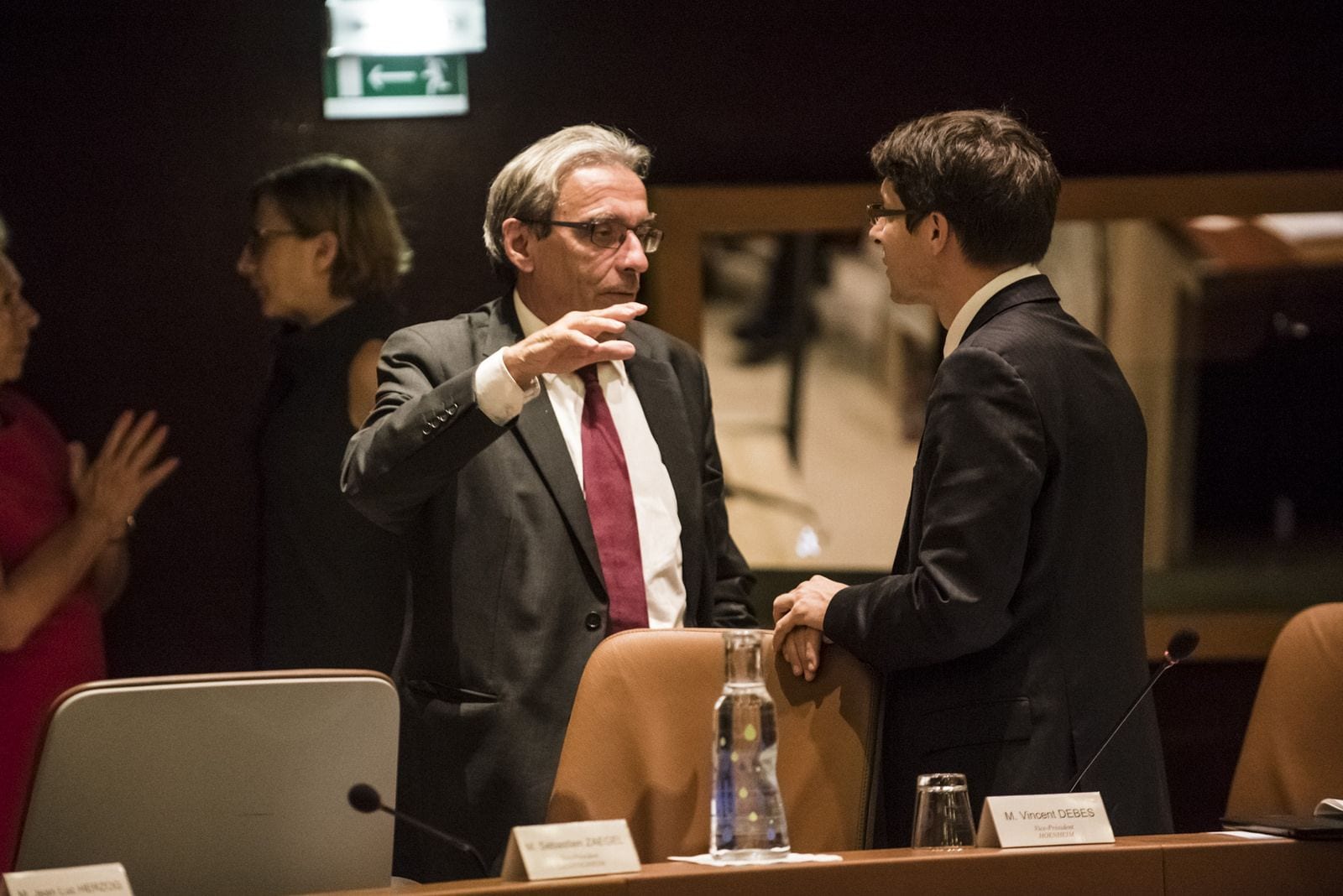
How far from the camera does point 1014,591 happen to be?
184cm

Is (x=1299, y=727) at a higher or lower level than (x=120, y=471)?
lower

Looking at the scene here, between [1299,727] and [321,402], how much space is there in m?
1.99

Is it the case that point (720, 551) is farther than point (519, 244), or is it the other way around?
point (720, 551)

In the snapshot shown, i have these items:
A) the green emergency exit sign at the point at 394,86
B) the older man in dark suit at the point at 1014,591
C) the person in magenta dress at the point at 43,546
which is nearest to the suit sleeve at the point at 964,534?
the older man in dark suit at the point at 1014,591

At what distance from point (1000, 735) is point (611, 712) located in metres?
0.44

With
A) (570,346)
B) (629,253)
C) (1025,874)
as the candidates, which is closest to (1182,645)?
(1025,874)

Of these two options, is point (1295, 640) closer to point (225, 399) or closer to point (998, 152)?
point (998, 152)

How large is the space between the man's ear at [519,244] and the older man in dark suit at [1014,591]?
2.38 ft

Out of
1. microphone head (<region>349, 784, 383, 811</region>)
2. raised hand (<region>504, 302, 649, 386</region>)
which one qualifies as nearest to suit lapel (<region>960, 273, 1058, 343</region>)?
raised hand (<region>504, 302, 649, 386</region>)

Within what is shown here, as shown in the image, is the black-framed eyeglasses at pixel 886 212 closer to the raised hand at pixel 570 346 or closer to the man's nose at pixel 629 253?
the raised hand at pixel 570 346

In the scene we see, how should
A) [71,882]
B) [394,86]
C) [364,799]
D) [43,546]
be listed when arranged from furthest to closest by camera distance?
[394,86] → [43,546] → [364,799] → [71,882]

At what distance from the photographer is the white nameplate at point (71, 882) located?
1249mm

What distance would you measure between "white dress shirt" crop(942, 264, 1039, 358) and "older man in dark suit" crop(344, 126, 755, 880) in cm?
40

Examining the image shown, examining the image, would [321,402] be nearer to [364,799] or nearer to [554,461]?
[554,461]
